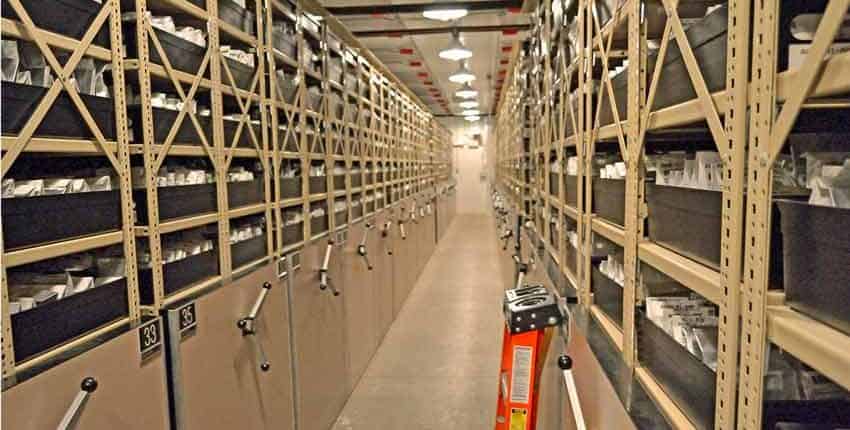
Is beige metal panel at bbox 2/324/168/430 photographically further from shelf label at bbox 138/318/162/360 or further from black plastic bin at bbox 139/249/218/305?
black plastic bin at bbox 139/249/218/305

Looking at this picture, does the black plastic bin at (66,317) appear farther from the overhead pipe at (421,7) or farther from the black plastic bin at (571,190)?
the overhead pipe at (421,7)

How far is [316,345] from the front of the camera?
288 centimetres

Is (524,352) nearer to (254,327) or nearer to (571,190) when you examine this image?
(571,190)

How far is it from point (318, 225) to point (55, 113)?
196cm

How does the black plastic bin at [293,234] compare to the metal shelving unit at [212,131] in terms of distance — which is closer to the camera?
the metal shelving unit at [212,131]

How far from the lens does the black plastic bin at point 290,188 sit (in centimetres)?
267

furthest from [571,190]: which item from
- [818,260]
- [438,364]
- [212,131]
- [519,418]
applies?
[438,364]

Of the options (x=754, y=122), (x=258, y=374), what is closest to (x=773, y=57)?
(x=754, y=122)

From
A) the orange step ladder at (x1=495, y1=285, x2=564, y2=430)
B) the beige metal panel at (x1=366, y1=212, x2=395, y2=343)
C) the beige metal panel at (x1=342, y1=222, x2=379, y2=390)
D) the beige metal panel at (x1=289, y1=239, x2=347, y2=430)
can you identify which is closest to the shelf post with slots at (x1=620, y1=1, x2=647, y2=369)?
the orange step ladder at (x1=495, y1=285, x2=564, y2=430)

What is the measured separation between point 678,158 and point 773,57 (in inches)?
27.9

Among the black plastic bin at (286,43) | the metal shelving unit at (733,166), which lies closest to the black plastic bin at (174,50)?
the black plastic bin at (286,43)

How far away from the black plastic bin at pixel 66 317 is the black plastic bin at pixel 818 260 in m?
1.43

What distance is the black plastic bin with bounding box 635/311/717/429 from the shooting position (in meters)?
0.99

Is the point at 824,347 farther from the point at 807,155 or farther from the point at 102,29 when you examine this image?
the point at 102,29
